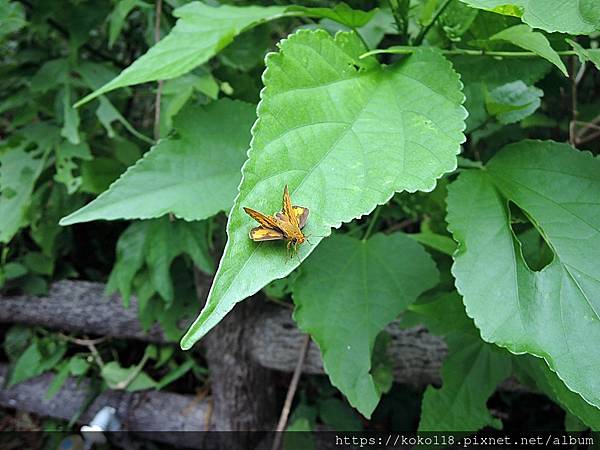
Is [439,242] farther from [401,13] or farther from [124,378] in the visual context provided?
[124,378]

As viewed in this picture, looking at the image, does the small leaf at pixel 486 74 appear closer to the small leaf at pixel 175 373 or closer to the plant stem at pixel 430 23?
the plant stem at pixel 430 23

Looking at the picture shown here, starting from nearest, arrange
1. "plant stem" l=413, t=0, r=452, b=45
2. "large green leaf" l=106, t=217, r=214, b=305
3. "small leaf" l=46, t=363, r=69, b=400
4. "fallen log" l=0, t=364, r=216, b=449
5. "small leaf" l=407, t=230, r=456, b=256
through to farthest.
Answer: "plant stem" l=413, t=0, r=452, b=45 → "small leaf" l=407, t=230, r=456, b=256 → "large green leaf" l=106, t=217, r=214, b=305 → "fallen log" l=0, t=364, r=216, b=449 → "small leaf" l=46, t=363, r=69, b=400

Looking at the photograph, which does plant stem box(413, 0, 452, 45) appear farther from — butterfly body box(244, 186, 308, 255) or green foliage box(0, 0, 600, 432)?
butterfly body box(244, 186, 308, 255)

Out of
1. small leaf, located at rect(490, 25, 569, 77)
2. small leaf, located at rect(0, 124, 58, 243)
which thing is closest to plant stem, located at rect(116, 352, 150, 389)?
small leaf, located at rect(0, 124, 58, 243)

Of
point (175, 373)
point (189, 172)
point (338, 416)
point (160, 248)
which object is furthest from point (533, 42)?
point (175, 373)

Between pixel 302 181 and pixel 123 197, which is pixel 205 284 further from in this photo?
pixel 302 181

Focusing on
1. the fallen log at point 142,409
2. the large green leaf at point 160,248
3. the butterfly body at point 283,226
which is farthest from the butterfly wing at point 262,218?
the fallen log at point 142,409
